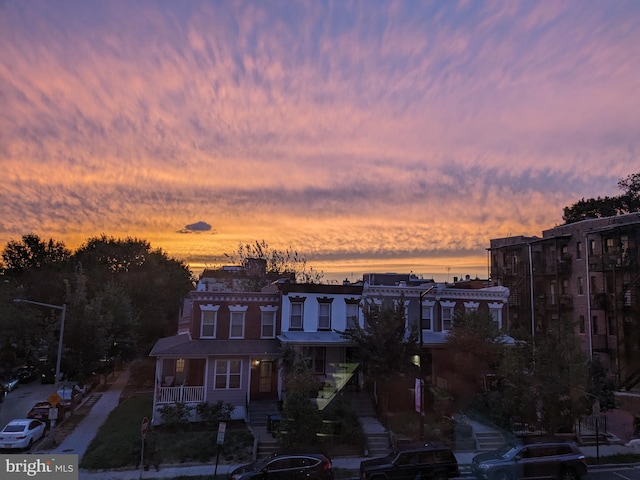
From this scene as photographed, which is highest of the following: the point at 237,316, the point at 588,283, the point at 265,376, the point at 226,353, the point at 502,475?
the point at 588,283

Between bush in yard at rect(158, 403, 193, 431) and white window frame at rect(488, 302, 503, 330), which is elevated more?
white window frame at rect(488, 302, 503, 330)

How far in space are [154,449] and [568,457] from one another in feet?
55.2

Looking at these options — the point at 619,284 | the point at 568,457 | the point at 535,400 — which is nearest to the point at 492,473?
the point at 568,457

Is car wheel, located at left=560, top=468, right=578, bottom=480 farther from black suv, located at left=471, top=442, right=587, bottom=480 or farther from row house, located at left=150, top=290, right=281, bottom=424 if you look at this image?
row house, located at left=150, top=290, right=281, bottom=424

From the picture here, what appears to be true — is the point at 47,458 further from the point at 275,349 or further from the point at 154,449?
the point at 275,349

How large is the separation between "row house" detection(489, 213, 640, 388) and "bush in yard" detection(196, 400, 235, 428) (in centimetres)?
2192

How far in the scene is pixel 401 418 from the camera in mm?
24188

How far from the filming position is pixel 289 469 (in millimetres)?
16188

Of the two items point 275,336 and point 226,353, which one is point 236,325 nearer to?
point 275,336

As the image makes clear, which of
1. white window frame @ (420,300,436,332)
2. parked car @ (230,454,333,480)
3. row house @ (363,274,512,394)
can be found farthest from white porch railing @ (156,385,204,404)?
white window frame @ (420,300,436,332)

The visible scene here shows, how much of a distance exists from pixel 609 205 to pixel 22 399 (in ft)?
202

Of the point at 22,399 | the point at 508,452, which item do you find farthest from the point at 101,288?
the point at 508,452

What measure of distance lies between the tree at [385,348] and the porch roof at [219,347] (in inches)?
219

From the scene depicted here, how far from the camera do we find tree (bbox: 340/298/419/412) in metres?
24.1
